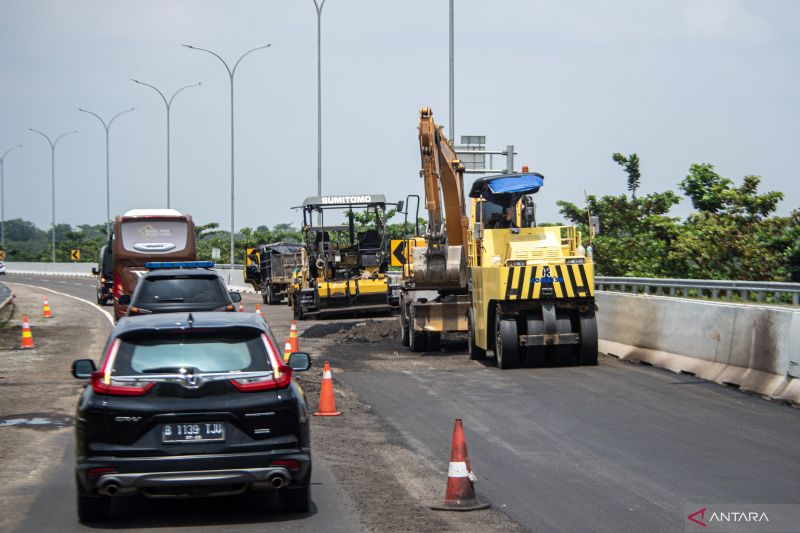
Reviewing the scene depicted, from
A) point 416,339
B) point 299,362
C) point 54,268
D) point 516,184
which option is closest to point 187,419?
point 299,362

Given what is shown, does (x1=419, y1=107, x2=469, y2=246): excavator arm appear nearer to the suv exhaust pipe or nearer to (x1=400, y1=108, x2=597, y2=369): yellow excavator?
(x1=400, y1=108, x2=597, y2=369): yellow excavator

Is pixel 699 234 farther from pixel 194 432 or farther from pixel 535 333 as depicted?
pixel 194 432

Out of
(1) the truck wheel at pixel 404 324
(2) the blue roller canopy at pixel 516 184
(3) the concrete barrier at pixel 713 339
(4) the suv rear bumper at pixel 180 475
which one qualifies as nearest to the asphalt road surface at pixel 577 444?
(3) the concrete barrier at pixel 713 339

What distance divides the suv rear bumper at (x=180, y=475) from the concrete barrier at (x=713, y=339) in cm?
872

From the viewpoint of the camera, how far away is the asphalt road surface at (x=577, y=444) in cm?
873

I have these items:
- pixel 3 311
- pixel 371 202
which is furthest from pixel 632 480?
pixel 3 311

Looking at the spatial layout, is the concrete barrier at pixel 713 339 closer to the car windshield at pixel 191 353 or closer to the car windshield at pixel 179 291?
the car windshield at pixel 179 291

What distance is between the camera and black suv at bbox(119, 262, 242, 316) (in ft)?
62.8

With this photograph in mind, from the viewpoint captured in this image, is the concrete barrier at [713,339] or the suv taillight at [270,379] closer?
the suv taillight at [270,379]

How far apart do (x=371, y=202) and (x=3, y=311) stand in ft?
48.1

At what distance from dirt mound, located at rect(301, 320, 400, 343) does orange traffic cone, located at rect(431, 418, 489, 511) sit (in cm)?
1716

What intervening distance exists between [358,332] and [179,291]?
331 inches

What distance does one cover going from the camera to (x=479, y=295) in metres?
21.0

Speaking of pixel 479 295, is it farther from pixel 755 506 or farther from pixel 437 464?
pixel 755 506
